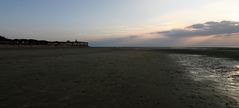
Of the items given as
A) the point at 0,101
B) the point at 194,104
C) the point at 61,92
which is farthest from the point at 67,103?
the point at 194,104

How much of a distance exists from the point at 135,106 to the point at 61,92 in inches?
101

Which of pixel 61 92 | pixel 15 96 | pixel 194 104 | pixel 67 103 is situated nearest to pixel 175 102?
pixel 194 104

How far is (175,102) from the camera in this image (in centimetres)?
566

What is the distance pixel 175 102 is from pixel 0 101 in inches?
180

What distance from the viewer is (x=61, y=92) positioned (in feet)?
21.2

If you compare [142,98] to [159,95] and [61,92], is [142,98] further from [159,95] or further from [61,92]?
[61,92]

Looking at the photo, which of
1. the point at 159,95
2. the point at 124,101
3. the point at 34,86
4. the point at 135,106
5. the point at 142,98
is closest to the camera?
the point at 135,106

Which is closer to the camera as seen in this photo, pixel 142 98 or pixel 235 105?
pixel 235 105

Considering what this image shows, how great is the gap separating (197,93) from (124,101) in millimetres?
2739

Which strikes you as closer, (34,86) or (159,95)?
(159,95)

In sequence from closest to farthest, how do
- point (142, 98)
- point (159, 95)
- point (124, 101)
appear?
point (124, 101), point (142, 98), point (159, 95)

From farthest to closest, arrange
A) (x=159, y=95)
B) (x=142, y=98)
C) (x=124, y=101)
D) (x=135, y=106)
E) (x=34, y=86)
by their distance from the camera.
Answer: (x=34, y=86) < (x=159, y=95) < (x=142, y=98) < (x=124, y=101) < (x=135, y=106)

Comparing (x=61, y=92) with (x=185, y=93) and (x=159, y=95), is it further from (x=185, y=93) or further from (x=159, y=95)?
(x=185, y=93)

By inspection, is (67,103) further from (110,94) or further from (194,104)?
(194,104)
